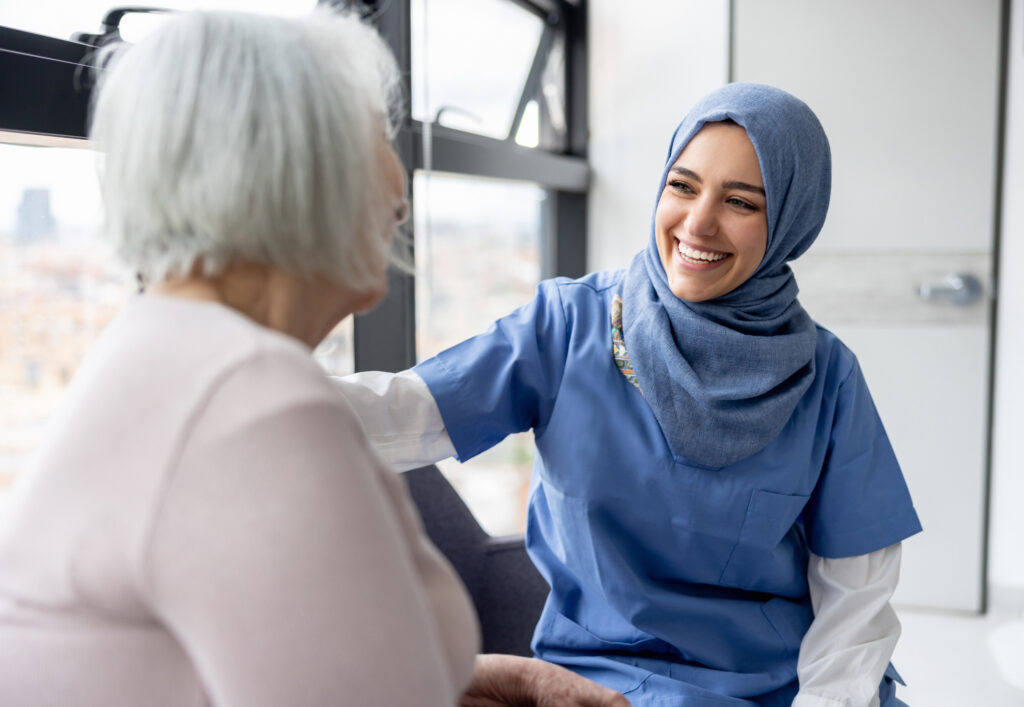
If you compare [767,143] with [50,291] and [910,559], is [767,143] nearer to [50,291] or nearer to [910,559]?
[50,291]

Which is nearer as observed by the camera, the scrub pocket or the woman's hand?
the woman's hand

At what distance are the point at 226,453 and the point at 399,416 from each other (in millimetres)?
723

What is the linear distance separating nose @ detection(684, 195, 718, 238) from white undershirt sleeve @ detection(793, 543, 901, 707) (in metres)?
0.55

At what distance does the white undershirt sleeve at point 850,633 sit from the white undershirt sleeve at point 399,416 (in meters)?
0.64

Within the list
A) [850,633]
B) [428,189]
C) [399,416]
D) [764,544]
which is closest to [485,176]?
[428,189]

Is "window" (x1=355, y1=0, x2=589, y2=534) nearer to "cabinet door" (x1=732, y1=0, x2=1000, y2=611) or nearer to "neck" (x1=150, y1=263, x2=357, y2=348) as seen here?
"cabinet door" (x1=732, y1=0, x2=1000, y2=611)

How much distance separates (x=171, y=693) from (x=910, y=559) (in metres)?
2.89

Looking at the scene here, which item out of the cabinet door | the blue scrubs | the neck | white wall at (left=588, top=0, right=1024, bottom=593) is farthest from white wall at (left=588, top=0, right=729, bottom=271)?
the neck

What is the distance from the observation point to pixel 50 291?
1321 millimetres

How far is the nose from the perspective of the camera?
1335 millimetres

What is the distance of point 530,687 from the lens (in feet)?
3.86

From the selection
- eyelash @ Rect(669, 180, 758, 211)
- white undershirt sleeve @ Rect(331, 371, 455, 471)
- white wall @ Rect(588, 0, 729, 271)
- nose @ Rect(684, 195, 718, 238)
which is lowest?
white undershirt sleeve @ Rect(331, 371, 455, 471)

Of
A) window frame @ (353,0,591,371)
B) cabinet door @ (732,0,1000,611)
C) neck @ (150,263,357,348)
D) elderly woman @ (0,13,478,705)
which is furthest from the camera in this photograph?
cabinet door @ (732,0,1000,611)

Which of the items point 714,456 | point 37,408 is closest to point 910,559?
point 714,456
